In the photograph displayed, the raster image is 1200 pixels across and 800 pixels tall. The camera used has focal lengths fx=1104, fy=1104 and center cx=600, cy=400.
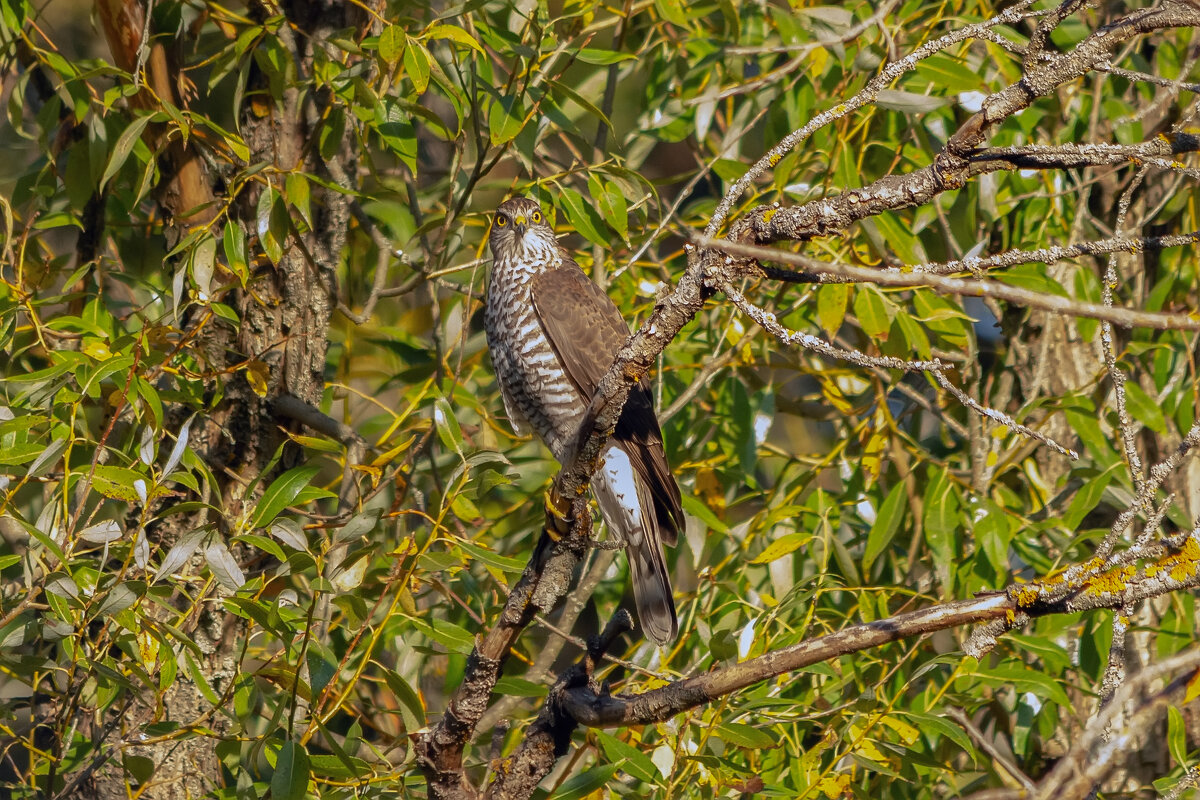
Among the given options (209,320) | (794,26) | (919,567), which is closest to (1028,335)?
(919,567)

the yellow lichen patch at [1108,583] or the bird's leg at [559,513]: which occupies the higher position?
the yellow lichen patch at [1108,583]

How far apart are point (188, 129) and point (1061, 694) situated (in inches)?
105

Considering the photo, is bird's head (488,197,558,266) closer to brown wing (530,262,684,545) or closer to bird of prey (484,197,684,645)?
bird of prey (484,197,684,645)

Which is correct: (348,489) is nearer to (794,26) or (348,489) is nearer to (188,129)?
(188,129)

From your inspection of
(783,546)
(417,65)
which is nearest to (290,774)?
(783,546)

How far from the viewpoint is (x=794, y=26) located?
3.66 m

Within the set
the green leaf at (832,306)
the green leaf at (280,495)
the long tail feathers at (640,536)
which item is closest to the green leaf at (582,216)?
the green leaf at (832,306)

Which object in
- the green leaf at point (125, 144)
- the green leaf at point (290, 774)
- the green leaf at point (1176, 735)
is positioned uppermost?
the green leaf at point (125, 144)

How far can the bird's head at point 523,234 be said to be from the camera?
13.5 ft

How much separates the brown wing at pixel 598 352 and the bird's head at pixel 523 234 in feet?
0.58

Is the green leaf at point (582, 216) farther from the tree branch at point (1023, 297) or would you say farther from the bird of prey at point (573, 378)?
the tree branch at point (1023, 297)

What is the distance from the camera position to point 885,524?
11.1ft

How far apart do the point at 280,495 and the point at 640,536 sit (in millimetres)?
1448

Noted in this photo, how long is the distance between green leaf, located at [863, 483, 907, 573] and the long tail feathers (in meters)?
0.64
